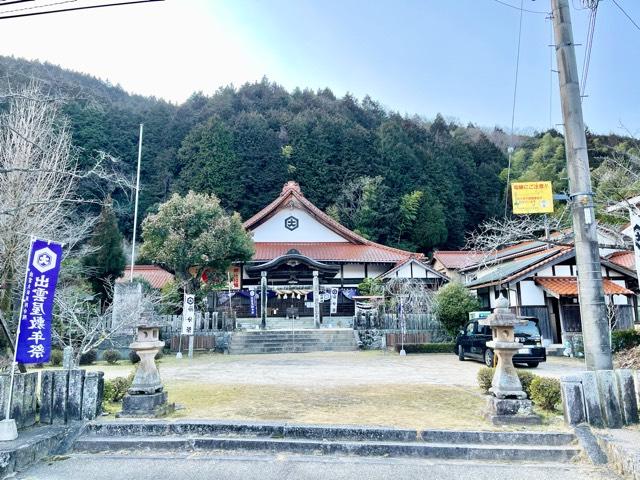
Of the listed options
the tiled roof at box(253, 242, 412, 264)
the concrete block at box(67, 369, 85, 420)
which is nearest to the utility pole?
the concrete block at box(67, 369, 85, 420)

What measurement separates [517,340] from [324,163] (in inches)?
1288

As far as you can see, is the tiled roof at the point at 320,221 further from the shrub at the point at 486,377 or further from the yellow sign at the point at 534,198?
the yellow sign at the point at 534,198

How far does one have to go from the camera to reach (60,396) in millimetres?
5035

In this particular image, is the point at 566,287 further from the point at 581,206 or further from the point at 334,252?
the point at 334,252

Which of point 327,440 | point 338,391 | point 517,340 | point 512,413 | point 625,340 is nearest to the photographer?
point 327,440

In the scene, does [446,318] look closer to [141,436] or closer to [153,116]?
[141,436]

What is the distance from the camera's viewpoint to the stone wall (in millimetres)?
4789

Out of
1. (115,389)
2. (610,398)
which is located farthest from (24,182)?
(610,398)

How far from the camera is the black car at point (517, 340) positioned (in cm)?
1072

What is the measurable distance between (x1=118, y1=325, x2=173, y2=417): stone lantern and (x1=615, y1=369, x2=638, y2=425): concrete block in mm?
5659

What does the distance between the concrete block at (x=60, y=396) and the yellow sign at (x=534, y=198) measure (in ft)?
21.4

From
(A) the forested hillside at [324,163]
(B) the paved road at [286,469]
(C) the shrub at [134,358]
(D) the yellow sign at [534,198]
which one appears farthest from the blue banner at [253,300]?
(A) the forested hillside at [324,163]

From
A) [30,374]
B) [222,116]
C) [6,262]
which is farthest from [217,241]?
[222,116]

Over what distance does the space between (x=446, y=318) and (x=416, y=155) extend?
31.1m
